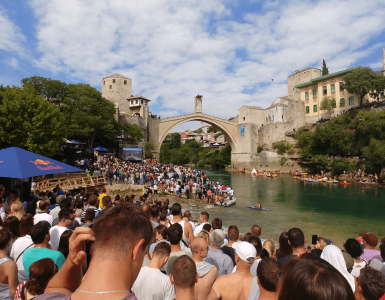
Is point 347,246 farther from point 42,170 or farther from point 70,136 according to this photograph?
point 70,136

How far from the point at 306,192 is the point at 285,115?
25.1 metres

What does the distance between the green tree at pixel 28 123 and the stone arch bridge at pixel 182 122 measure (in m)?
19.6

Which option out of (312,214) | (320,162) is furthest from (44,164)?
(320,162)

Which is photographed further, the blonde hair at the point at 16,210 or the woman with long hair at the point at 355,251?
the blonde hair at the point at 16,210

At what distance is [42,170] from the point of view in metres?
6.55

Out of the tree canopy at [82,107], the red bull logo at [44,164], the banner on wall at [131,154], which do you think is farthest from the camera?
the banner on wall at [131,154]

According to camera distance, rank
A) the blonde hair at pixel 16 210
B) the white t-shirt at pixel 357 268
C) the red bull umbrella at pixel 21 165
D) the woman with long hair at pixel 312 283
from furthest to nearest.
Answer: the red bull umbrella at pixel 21 165, the blonde hair at pixel 16 210, the white t-shirt at pixel 357 268, the woman with long hair at pixel 312 283

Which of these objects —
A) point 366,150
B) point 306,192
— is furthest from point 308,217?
point 366,150

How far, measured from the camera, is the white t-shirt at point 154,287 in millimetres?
2047

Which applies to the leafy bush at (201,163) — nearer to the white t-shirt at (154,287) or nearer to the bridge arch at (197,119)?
the bridge arch at (197,119)

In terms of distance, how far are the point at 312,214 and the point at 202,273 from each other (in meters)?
12.4

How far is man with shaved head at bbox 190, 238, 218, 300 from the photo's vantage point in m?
2.21

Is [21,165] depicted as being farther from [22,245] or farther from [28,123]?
[28,123]

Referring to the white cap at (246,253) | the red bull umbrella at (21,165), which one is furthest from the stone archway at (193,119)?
the white cap at (246,253)
